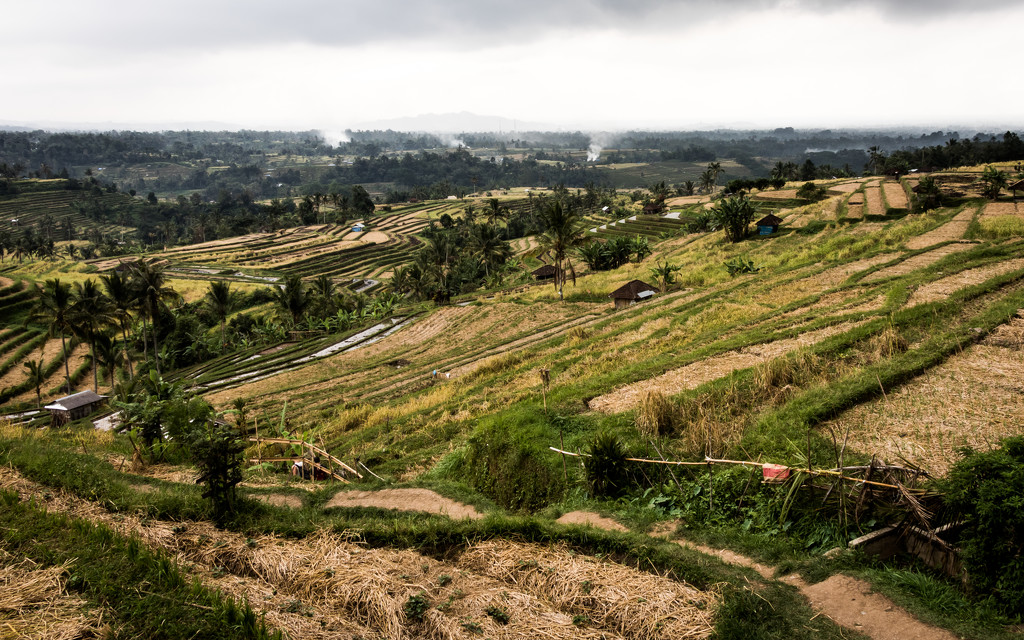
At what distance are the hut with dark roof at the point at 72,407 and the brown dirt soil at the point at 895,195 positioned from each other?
57537 mm

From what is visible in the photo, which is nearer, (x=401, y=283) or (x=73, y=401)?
(x=73, y=401)

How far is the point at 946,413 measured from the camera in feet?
27.7

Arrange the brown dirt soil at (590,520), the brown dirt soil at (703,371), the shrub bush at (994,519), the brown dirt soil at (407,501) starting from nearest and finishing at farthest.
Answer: the shrub bush at (994,519), the brown dirt soil at (590,520), the brown dirt soil at (407,501), the brown dirt soil at (703,371)

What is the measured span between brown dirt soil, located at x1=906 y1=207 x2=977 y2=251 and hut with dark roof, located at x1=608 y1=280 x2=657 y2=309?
489 inches

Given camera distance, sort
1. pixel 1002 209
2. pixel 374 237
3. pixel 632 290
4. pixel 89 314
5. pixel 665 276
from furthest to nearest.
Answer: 1. pixel 374 237
2. pixel 89 314
3. pixel 665 276
4. pixel 632 290
5. pixel 1002 209

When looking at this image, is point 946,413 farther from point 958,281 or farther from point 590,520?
point 958,281

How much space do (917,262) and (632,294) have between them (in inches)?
540

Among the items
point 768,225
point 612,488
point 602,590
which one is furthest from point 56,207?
point 602,590

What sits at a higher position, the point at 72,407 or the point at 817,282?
the point at 817,282

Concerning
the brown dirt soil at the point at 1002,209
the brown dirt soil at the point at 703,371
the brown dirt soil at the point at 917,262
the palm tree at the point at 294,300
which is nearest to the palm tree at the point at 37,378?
the palm tree at the point at 294,300

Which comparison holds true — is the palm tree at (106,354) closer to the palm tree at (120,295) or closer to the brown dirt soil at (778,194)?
the palm tree at (120,295)

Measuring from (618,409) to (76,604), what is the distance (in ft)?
29.3

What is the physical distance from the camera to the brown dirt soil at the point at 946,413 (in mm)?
7551

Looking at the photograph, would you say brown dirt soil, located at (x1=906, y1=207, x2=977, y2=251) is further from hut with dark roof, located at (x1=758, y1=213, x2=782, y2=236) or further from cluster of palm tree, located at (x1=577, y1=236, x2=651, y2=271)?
cluster of palm tree, located at (x1=577, y1=236, x2=651, y2=271)
